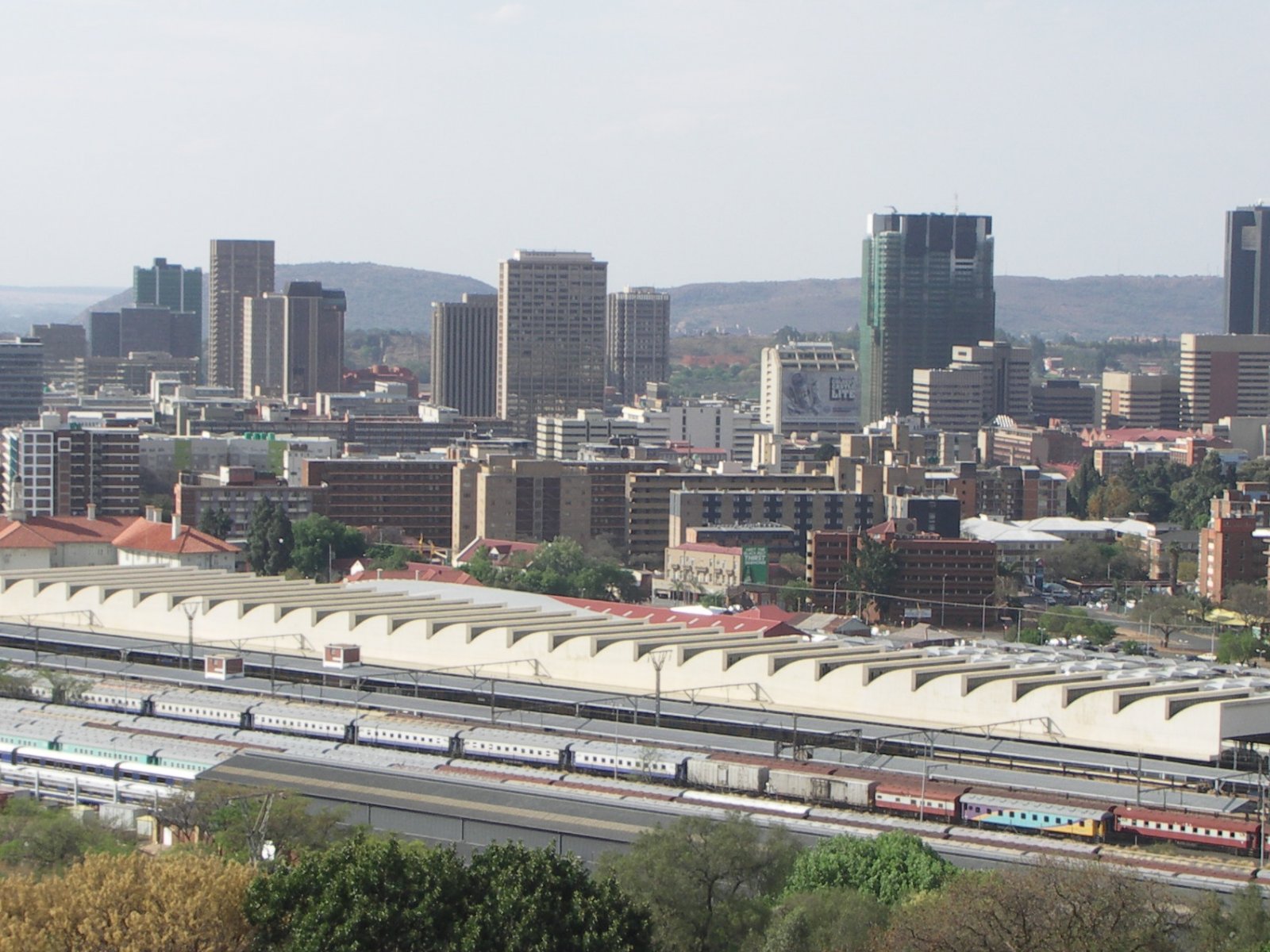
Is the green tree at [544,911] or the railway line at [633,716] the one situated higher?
the green tree at [544,911]

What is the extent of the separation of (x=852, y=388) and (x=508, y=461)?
209 feet

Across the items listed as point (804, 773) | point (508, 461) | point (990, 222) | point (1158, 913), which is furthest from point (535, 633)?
point (990, 222)

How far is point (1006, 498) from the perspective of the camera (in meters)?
109

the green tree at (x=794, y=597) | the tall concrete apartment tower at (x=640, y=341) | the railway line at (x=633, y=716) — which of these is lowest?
the green tree at (x=794, y=597)

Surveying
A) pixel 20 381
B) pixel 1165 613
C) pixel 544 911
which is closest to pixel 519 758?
pixel 544 911

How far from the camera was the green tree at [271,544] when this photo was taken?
81000 millimetres

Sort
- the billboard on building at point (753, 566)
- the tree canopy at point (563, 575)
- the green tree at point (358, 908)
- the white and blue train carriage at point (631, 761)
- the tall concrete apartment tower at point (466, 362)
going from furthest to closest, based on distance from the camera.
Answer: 1. the tall concrete apartment tower at point (466, 362)
2. the billboard on building at point (753, 566)
3. the tree canopy at point (563, 575)
4. the white and blue train carriage at point (631, 761)
5. the green tree at point (358, 908)

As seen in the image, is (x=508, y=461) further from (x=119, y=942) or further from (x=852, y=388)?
(x=119, y=942)

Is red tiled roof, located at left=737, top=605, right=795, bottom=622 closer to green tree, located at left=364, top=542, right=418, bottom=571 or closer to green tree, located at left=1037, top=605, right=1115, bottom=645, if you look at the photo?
green tree, located at left=1037, top=605, right=1115, bottom=645

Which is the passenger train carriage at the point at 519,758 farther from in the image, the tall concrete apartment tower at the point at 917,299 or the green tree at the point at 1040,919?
the tall concrete apartment tower at the point at 917,299

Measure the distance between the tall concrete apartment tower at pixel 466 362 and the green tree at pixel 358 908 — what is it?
499 ft

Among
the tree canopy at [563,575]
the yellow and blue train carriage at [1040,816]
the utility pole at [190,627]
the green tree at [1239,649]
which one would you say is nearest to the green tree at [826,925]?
the yellow and blue train carriage at [1040,816]

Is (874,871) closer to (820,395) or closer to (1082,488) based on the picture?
(1082,488)

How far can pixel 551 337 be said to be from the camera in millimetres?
158625
